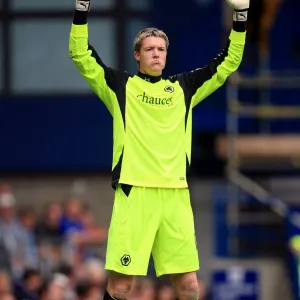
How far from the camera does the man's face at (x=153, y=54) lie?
9.14 m

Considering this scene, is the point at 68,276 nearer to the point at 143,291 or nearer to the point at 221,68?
the point at 143,291

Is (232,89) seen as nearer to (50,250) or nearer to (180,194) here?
(50,250)

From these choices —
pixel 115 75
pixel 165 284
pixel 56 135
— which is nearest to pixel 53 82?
pixel 56 135

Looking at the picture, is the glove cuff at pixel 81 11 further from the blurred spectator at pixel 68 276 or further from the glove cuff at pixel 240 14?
the blurred spectator at pixel 68 276

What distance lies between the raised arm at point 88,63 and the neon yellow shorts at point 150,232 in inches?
25.4

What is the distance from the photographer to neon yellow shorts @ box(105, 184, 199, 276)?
9.09 m

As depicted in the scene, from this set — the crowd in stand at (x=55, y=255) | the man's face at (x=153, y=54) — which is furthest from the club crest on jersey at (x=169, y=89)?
the crowd in stand at (x=55, y=255)

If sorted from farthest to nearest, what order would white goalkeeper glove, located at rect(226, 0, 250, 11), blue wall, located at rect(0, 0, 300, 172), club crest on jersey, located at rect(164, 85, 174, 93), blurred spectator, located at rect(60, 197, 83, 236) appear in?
blue wall, located at rect(0, 0, 300, 172) < blurred spectator, located at rect(60, 197, 83, 236) < white goalkeeper glove, located at rect(226, 0, 250, 11) < club crest on jersey, located at rect(164, 85, 174, 93)

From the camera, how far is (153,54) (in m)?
9.15

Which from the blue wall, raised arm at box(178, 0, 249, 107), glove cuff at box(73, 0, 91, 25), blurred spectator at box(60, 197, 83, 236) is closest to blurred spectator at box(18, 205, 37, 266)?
blurred spectator at box(60, 197, 83, 236)

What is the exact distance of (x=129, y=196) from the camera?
9.12m

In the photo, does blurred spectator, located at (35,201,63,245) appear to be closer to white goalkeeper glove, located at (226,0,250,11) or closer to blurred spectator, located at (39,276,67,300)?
blurred spectator, located at (39,276,67,300)

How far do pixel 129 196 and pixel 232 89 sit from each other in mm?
10530

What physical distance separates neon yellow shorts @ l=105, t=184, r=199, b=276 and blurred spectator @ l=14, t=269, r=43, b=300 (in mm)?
5542
